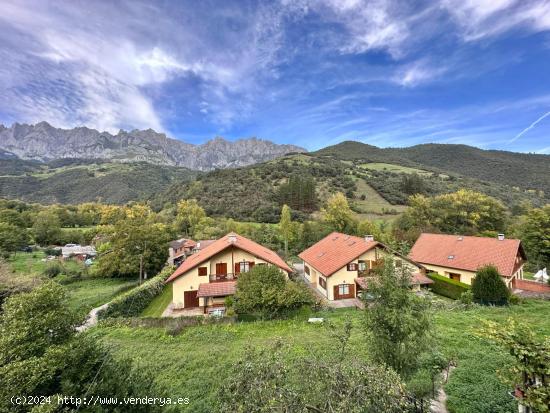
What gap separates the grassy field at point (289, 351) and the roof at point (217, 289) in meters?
4.78

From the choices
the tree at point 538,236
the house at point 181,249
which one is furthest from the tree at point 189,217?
the tree at point 538,236

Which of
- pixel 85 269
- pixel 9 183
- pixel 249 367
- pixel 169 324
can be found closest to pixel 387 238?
pixel 169 324

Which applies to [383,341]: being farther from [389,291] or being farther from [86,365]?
[86,365]

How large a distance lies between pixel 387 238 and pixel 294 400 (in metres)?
42.2

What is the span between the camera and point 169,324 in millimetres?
19062

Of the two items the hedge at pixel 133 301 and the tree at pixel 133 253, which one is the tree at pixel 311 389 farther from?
the tree at pixel 133 253

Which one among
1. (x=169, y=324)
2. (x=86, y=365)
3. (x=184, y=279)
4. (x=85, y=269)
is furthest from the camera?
(x=85, y=269)

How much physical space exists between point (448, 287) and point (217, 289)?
77.2 ft

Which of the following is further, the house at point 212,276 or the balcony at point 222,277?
the balcony at point 222,277

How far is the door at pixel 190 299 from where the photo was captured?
84.2 feet

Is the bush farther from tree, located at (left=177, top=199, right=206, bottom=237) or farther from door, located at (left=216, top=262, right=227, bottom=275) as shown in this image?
door, located at (left=216, top=262, right=227, bottom=275)

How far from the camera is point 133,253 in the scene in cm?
3938

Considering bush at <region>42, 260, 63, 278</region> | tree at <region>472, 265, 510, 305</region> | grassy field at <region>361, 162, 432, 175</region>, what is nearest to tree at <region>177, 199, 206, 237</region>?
bush at <region>42, 260, 63, 278</region>

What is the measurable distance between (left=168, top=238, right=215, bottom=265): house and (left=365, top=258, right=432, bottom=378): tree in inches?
1485
